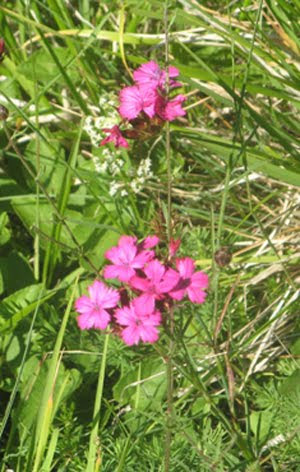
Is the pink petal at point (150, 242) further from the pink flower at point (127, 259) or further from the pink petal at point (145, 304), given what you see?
the pink petal at point (145, 304)

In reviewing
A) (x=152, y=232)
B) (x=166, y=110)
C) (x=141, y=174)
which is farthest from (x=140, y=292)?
(x=141, y=174)

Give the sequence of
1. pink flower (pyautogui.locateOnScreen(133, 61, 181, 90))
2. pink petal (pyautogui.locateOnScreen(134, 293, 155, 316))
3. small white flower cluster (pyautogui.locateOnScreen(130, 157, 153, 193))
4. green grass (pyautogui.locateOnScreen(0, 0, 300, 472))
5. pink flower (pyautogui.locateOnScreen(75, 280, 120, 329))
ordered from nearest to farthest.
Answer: pink petal (pyautogui.locateOnScreen(134, 293, 155, 316)) → pink flower (pyautogui.locateOnScreen(75, 280, 120, 329)) → pink flower (pyautogui.locateOnScreen(133, 61, 181, 90)) → green grass (pyautogui.locateOnScreen(0, 0, 300, 472)) → small white flower cluster (pyautogui.locateOnScreen(130, 157, 153, 193))

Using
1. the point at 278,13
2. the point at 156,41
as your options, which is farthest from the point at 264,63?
the point at 156,41

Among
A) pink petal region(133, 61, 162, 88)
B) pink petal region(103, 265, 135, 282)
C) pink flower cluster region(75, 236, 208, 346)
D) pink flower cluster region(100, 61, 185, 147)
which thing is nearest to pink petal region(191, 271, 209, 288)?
pink flower cluster region(75, 236, 208, 346)

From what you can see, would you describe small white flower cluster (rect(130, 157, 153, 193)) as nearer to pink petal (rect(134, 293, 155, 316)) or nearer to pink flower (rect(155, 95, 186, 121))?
pink flower (rect(155, 95, 186, 121))

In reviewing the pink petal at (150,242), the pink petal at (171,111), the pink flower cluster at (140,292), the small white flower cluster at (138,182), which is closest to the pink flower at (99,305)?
the pink flower cluster at (140,292)

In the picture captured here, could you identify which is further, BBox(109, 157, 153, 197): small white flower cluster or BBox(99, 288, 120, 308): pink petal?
BBox(109, 157, 153, 197): small white flower cluster

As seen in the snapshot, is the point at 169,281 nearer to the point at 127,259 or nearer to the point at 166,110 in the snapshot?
the point at 127,259

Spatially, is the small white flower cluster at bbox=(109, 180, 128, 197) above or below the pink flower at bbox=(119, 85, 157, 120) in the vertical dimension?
below

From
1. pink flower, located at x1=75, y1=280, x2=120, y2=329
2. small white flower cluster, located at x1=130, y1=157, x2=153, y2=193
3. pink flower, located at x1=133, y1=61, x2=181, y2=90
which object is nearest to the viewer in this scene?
pink flower, located at x1=75, y1=280, x2=120, y2=329
